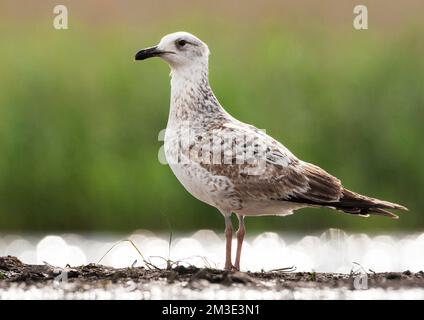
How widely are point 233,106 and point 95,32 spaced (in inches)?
124

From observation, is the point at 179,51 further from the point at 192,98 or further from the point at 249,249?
the point at 249,249

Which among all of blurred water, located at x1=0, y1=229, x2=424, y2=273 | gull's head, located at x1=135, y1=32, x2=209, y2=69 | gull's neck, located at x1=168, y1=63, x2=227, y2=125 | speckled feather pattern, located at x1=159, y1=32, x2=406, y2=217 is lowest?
blurred water, located at x1=0, y1=229, x2=424, y2=273

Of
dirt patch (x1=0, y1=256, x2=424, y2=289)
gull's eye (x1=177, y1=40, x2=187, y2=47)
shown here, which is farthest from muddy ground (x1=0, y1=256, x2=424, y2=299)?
gull's eye (x1=177, y1=40, x2=187, y2=47)

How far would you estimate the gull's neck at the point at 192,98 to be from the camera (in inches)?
377

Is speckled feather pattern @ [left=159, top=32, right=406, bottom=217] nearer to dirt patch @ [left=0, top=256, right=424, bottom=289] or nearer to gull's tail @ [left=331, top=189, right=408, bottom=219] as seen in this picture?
gull's tail @ [left=331, top=189, right=408, bottom=219]

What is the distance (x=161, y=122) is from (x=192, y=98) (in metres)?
4.65

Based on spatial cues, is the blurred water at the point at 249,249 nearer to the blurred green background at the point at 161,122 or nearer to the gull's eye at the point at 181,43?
the blurred green background at the point at 161,122

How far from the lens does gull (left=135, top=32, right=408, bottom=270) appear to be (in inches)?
351

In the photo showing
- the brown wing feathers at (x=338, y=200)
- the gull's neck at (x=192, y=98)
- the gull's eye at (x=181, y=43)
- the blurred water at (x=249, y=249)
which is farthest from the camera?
the blurred water at (x=249, y=249)

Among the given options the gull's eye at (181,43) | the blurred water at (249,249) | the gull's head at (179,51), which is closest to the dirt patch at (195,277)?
the gull's head at (179,51)

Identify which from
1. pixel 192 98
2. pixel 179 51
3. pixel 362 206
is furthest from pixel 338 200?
pixel 179 51

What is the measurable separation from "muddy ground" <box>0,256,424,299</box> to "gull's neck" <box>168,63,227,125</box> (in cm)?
151

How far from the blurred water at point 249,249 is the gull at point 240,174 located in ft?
11.2

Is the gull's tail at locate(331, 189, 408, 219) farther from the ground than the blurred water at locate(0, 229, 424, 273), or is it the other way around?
the gull's tail at locate(331, 189, 408, 219)
